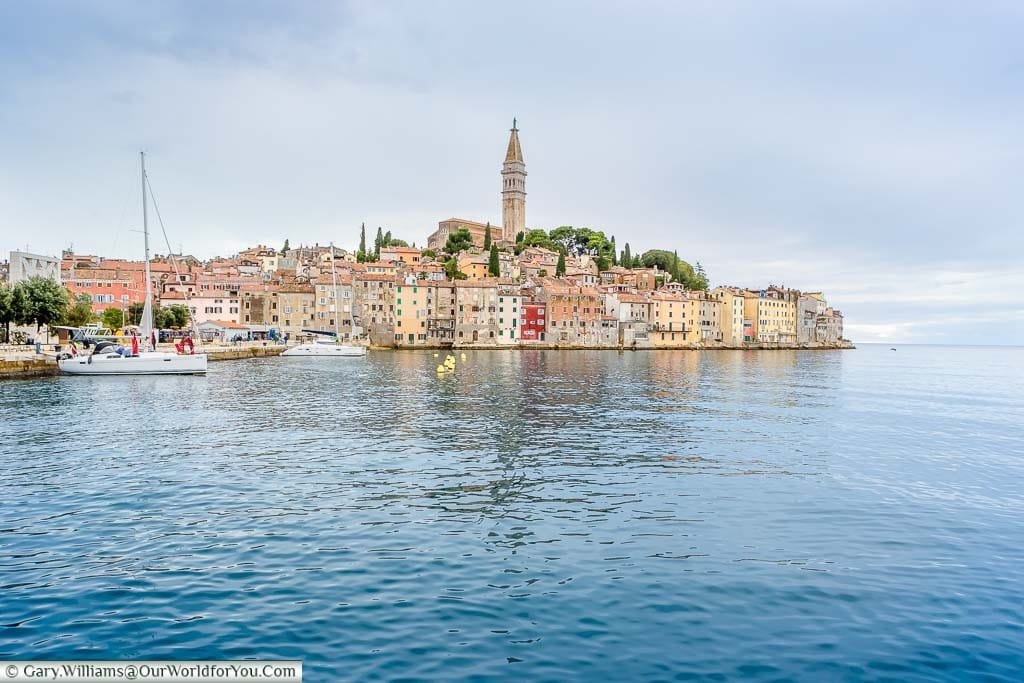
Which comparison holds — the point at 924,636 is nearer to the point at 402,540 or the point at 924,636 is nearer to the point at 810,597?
the point at 810,597

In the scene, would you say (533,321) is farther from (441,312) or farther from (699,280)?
(699,280)

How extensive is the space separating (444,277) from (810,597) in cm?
10416

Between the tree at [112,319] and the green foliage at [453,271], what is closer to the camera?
the tree at [112,319]

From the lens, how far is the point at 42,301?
4859 centimetres

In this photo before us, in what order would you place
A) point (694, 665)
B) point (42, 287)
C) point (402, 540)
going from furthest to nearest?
point (42, 287)
point (402, 540)
point (694, 665)

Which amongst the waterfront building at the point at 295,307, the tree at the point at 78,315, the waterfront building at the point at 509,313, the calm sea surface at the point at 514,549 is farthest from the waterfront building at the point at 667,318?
the calm sea surface at the point at 514,549

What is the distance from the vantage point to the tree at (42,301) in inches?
1897

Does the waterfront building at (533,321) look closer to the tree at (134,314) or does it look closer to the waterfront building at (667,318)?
the waterfront building at (667,318)

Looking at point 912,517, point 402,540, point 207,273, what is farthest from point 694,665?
point 207,273

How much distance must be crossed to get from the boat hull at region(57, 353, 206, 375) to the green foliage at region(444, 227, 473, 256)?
306ft

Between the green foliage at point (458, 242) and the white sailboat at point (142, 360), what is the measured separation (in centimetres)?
9207

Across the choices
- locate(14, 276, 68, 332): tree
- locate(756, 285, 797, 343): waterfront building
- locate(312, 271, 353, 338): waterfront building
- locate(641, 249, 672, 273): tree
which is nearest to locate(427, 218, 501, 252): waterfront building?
locate(641, 249, 672, 273): tree

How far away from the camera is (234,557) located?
1011cm

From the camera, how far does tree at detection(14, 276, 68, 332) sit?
48.2m
